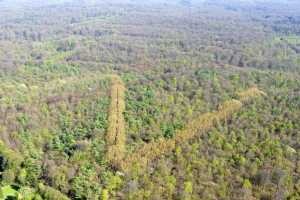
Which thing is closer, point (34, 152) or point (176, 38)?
point (34, 152)

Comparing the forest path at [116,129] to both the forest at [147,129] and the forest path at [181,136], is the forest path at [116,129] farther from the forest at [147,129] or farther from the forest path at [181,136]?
the forest path at [181,136]

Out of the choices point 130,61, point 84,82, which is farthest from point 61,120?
point 130,61

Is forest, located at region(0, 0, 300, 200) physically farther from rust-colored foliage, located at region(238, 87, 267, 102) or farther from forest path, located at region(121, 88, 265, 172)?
rust-colored foliage, located at region(238, 87, 267, 102)

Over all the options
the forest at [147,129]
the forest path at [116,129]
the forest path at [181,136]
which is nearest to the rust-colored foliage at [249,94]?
the forest path at [181,136]

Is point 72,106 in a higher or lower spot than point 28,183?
higher

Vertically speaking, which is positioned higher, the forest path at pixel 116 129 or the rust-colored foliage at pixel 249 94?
the rust-colored foliage at pixel 249 94

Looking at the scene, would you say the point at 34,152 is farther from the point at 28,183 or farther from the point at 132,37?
the point at 132,37
